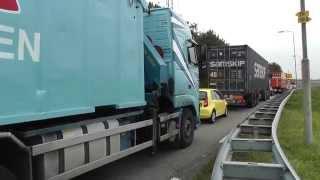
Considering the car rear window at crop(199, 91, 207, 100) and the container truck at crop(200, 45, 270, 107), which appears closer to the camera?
the car rear window at crop(199, 91, 207, 100)

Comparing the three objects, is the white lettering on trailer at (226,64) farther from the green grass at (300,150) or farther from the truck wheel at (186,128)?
the truck wheel at (186,128)

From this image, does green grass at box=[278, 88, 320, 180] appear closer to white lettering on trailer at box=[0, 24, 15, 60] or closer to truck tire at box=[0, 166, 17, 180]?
truck tire at box=[0, 166, 17, 180]

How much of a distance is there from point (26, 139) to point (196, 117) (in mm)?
7245

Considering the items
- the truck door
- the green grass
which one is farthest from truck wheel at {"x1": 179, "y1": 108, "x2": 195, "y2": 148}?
the truck door

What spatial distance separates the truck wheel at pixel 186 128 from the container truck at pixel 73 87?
1.29 metres

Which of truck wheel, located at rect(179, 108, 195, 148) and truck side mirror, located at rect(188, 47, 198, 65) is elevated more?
truck side mirror, located at rect(188, 47, 198, 65)

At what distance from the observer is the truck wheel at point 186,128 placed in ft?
35.9

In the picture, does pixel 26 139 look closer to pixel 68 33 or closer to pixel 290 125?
pixel 68 33

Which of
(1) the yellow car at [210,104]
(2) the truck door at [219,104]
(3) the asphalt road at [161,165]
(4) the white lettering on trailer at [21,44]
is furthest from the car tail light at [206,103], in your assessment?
(4) the white lettering on trailer at [21,44]

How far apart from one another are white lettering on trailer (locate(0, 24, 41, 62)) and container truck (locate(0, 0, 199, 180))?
1 cm

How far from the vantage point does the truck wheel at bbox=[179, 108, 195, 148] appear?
1095cm

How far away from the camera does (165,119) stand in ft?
31.5

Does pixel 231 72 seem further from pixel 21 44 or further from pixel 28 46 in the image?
pixel 21 44

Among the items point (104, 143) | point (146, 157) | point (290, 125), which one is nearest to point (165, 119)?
point (146, 157)
